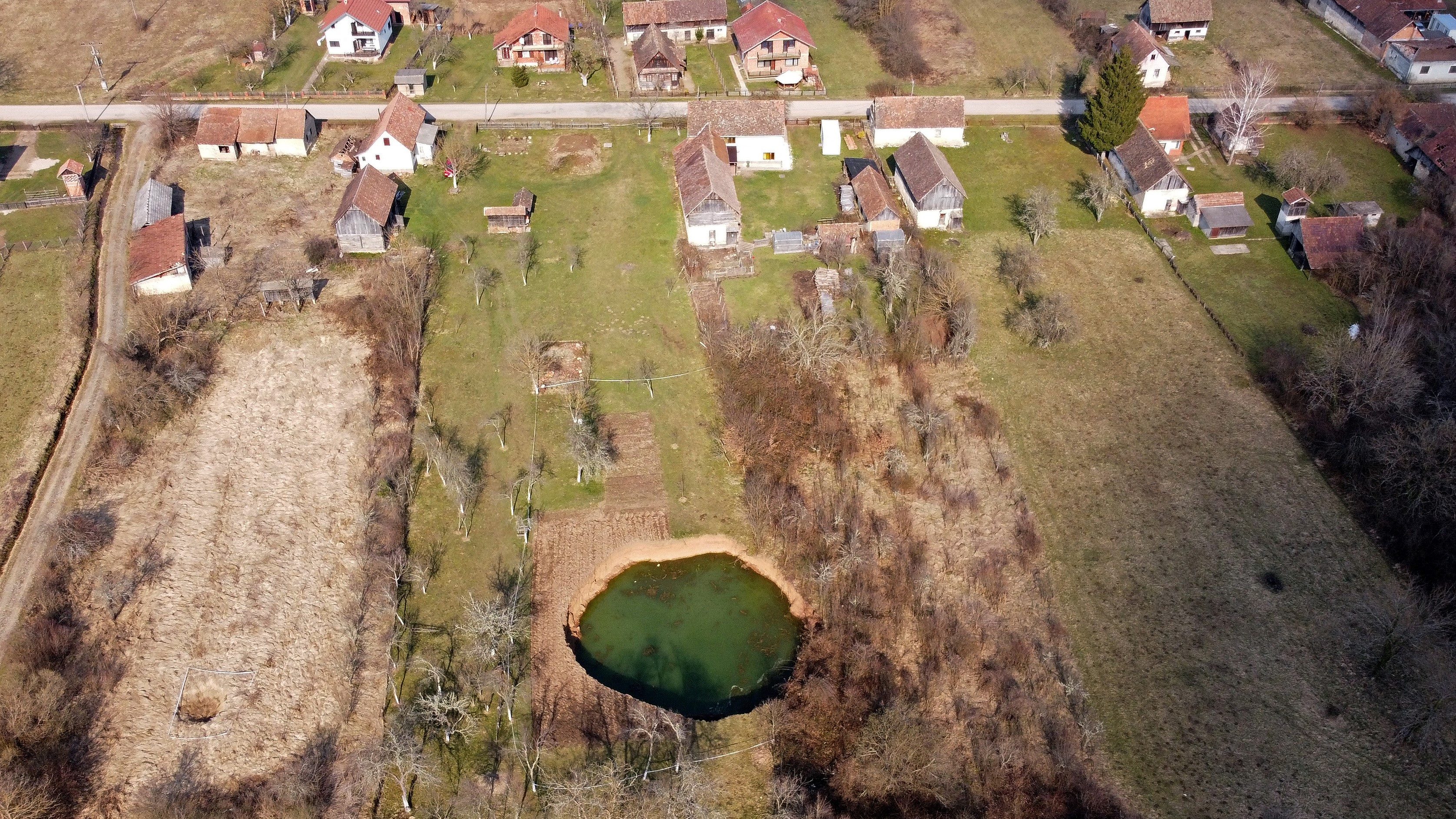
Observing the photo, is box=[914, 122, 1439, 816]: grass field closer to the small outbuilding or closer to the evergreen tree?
the evergreen tree

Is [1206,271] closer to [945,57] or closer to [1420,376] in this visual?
[1420,376]

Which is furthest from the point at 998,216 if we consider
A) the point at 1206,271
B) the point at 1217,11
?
the point at 1217,11

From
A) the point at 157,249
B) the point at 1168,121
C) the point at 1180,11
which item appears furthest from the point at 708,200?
the point at 1180,11

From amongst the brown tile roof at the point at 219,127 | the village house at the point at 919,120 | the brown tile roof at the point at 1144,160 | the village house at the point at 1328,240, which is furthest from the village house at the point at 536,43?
the village house at the point at 1328,240

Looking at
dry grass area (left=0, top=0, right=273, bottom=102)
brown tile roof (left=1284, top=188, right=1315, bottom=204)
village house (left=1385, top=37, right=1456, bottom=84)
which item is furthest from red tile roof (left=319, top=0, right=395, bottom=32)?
village house (left=1385, top=37, right=1456, bottom=84)

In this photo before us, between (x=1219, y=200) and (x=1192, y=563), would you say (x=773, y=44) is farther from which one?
(x=1192, y=563)
